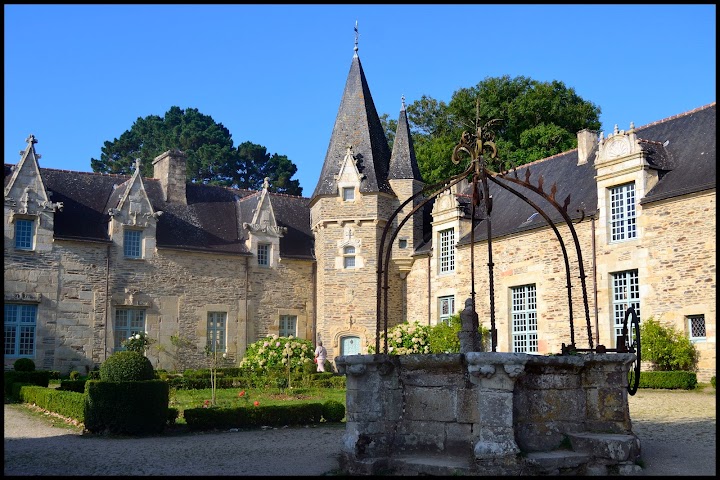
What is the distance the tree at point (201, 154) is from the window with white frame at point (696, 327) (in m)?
35.7

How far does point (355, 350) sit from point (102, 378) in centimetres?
1306

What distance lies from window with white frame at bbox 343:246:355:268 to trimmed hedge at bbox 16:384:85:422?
11.0 metres

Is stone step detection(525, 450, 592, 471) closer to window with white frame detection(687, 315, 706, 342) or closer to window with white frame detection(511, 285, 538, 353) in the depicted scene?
window with white frame detection(687, 315, 706, 342)

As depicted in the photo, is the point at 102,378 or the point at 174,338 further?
the point at 174,338

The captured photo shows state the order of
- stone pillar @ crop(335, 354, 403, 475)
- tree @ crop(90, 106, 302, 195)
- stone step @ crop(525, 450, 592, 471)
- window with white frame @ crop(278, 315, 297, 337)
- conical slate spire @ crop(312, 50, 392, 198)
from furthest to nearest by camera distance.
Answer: tree @ crop(90, 106, 302, 195) < window with white frame @ crop(278, 315, 297, 337) < conical slate spire @ crop(312, 50, 392, 198) < stone pillar @ crop(335, 354, 403, 475) < stone step @ crop(525, 450, 592, 471)

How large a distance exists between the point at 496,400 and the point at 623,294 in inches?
486

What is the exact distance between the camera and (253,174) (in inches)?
2057

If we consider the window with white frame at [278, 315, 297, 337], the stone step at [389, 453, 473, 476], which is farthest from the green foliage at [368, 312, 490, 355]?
the stone step at [389, 453, 473, 476]

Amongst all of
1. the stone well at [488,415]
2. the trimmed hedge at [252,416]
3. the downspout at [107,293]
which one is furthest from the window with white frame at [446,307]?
the stone well at [488,415]

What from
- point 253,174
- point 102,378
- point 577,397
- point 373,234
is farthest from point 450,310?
point 253,174

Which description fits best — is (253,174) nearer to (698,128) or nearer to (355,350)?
(355,350)

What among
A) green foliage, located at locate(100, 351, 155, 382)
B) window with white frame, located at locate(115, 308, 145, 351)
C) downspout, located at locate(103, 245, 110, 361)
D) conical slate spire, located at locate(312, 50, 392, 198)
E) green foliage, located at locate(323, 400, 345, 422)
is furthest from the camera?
conical slate spire, located at locate(312, 50, 392, 198)

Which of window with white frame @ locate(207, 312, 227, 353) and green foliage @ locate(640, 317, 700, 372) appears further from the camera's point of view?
window with white frame @ locate(207, 312, 227, 353)

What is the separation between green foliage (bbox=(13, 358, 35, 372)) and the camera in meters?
21.2
